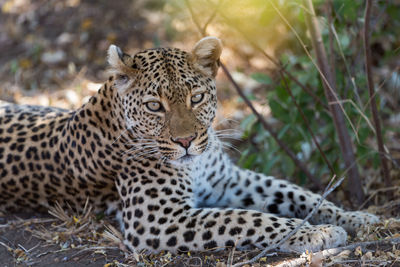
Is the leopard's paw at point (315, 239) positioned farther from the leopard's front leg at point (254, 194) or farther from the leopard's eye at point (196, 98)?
the leopard's eye at point (196, 98)

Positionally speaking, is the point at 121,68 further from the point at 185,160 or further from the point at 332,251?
the point at 332,251

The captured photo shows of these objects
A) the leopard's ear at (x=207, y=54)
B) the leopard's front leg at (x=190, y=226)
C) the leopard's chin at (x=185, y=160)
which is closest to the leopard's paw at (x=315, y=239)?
the leopard's front leg at (x=190, y=226)

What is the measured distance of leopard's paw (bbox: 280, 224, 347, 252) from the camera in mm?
4586

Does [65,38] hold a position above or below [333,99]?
below

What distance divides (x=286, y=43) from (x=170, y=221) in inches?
251

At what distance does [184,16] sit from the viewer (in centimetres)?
1123

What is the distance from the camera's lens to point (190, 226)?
4895mm

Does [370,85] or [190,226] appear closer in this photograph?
[190,226]

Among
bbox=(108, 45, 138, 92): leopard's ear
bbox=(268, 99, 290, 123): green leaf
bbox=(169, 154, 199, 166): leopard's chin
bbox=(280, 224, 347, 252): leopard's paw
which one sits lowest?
bbox=(280, 224, 347, 252): leopard's paw

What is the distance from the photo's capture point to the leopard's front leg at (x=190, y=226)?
15.4ft

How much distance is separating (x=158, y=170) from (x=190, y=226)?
67 centimetres

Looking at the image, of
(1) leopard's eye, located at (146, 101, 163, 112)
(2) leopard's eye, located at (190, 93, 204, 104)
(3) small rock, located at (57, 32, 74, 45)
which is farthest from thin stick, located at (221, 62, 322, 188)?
(3) small rock, located at (57, 32, 74, 45)

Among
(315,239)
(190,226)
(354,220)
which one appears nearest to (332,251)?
(315,239)

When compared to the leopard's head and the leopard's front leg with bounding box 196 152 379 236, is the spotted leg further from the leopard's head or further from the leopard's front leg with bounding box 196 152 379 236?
the leopard's head
